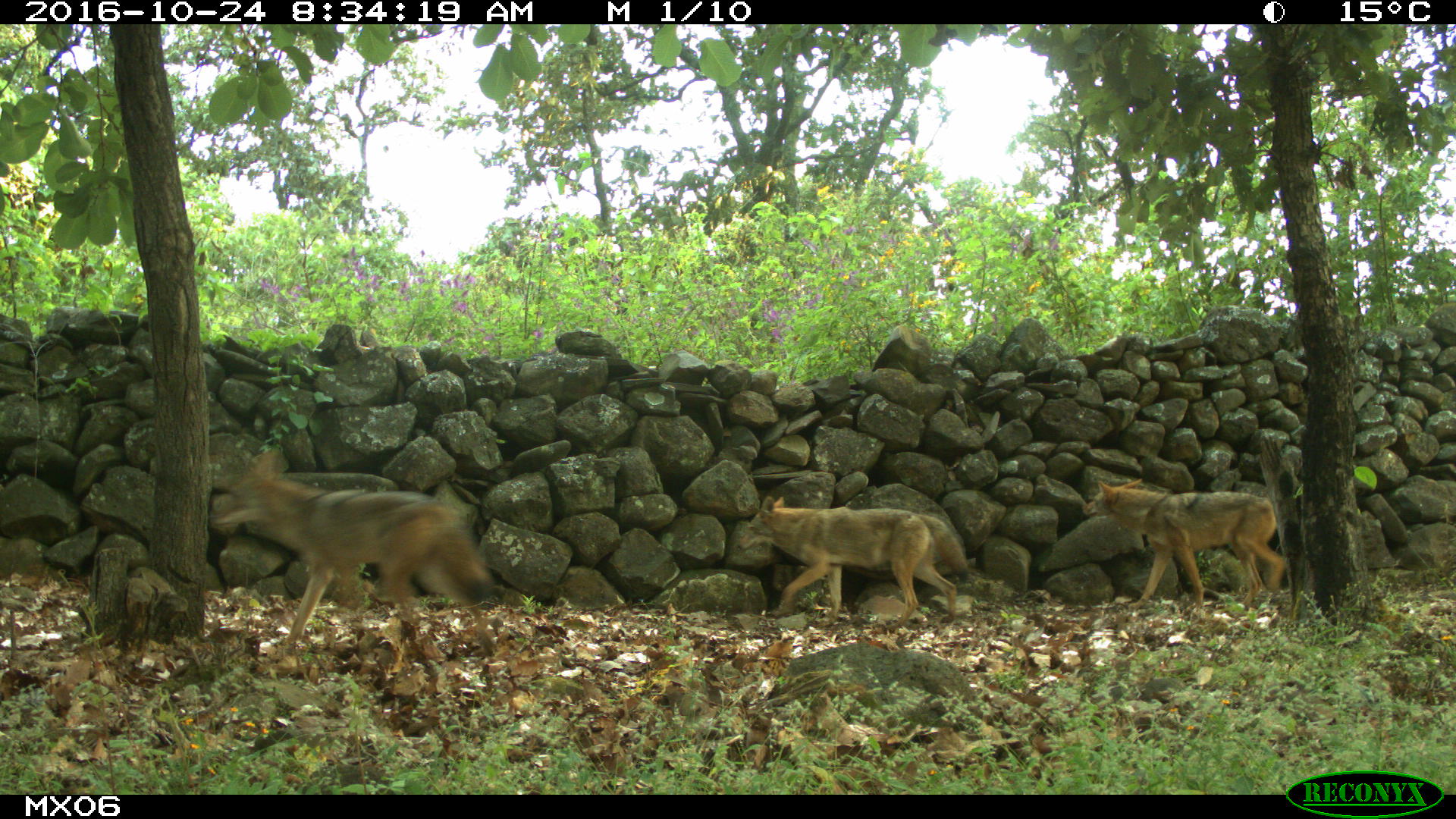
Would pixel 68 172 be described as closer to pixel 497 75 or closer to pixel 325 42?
pixel 325 42

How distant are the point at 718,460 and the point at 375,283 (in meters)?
4.98

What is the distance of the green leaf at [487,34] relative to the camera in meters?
3.68

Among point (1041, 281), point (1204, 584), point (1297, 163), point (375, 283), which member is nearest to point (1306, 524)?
point (1297, 163)

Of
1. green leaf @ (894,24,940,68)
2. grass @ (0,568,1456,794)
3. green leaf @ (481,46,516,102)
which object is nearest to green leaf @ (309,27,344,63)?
green leaf @ (481,46,516,102)

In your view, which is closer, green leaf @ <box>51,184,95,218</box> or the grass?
the grass

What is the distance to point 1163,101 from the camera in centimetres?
570

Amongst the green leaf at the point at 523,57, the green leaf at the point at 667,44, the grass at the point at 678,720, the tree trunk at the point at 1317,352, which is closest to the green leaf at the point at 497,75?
the green leaf at the point at 523,57

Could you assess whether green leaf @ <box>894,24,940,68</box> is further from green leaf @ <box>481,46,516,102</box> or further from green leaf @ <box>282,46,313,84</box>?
green leaf @ <box>282,46,313,84</box>

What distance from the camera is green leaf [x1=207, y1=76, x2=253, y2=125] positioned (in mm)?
4973

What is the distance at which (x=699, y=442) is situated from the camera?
8.80 meters
